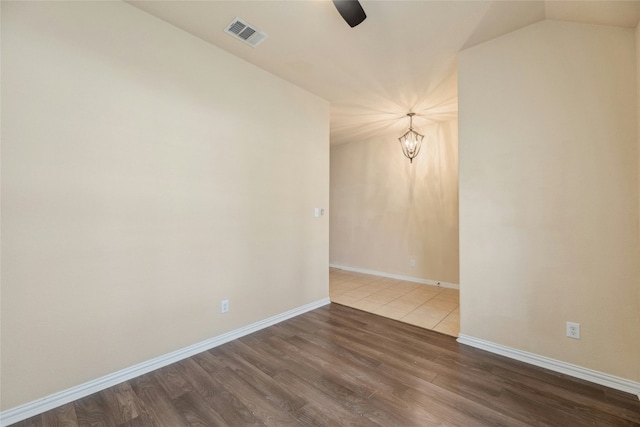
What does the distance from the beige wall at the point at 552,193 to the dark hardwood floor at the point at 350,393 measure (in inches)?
13.7

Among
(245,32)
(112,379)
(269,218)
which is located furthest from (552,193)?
(112,379)

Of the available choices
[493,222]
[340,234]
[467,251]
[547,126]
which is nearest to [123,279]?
[467,251]

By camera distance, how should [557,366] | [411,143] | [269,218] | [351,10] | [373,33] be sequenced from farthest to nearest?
[411,143] < [269,218] < [373,33] < [557,366] < [351,10]

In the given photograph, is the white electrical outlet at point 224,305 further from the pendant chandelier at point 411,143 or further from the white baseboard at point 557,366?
the pendant chandelier at point 411,143

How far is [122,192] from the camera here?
186 cm

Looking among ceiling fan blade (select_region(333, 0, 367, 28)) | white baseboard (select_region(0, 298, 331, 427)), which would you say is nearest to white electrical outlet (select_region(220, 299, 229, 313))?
white baseboard (select_region(0, 298, 331, 427))

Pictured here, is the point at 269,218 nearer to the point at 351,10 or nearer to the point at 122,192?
the point at 122,192

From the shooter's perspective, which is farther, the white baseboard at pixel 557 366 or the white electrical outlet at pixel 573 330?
the white electrical outlet at pixel 573 330

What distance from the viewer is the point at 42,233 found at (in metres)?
1.57

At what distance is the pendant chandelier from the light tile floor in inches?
85.3

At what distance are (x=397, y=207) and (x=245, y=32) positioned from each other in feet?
11.9

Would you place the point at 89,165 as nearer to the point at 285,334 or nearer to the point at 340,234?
the point at 285,334

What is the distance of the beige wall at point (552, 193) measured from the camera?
1781 millimetres

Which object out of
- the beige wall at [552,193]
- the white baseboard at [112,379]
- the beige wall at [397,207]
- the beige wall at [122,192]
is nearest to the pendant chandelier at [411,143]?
the beige wall at [397,207]
